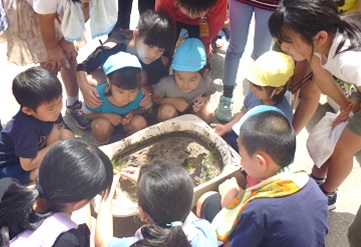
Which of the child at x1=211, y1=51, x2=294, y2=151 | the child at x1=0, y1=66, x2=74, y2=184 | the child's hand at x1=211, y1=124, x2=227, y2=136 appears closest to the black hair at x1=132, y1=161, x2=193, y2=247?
the child at x1=211, y1=51, x2=294, y2=151

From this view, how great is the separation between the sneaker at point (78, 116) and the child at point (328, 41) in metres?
1.59

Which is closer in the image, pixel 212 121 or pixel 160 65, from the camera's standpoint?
pixel 160 65

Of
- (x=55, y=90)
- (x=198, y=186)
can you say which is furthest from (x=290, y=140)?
(x=55, y=90)

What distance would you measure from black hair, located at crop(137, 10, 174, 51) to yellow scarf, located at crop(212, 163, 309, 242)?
4.35 ft

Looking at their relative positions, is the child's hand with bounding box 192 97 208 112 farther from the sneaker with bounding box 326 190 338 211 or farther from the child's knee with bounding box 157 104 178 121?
the sneaker with bounding box 326 190 338 211

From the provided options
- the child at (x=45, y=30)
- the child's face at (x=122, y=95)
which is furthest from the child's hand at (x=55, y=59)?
the child's face at (x=122, y=95)

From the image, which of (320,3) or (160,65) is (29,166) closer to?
(160,65)

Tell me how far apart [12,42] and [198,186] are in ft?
5.17

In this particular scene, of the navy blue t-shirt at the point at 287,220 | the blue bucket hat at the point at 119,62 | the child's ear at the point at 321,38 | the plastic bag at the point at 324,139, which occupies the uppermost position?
the child's ear at the point at 321,38

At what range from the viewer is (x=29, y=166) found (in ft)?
7.35

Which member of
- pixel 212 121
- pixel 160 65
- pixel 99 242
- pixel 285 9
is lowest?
pixel 212 121

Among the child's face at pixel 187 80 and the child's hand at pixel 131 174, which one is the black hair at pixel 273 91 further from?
the child's hand at pixel 131 174

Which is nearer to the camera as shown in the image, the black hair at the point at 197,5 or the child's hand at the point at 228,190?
the child's hand at the point at 228,190

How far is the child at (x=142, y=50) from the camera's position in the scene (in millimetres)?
2650
